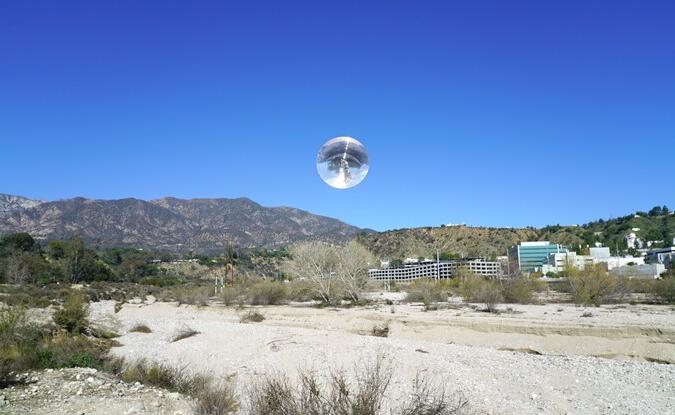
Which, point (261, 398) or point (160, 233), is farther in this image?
point (160, 233)

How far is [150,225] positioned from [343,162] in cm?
17612

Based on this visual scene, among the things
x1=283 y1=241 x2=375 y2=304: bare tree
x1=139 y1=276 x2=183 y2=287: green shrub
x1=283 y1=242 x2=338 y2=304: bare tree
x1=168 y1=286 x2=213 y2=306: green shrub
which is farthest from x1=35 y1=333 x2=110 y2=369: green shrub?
x1=139 y1=276 x2=183 y2=287: green shrub

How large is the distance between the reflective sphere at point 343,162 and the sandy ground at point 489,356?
3585mm

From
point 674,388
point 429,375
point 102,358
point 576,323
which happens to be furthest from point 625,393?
point 576,323

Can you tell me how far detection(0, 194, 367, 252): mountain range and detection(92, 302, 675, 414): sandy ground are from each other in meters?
119

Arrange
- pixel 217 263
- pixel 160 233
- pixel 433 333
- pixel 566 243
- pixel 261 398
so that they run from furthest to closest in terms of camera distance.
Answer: pixel 160 233, pixel 566 243, pixel 217 263, pixel 433 333, pixel 261 398

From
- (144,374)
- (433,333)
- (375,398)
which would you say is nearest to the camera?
(375,398)

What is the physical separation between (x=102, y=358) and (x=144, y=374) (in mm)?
5205

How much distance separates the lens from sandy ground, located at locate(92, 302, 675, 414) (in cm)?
1429

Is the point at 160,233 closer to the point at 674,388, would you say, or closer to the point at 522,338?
the point at 522,338

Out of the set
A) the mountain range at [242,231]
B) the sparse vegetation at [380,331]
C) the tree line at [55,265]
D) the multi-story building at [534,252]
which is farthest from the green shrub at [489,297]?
the mountain range at [242,231]

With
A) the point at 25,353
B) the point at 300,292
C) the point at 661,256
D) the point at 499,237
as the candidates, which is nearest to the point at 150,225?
the point at 499,237

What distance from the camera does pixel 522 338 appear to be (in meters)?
27.5

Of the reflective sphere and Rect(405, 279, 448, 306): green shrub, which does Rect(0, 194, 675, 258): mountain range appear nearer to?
Rect(405, 279, 448, 306): green shrub
